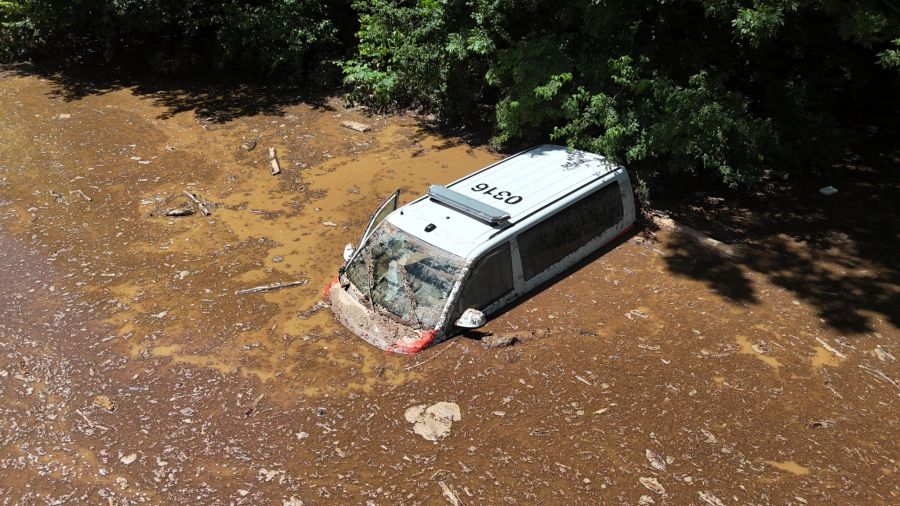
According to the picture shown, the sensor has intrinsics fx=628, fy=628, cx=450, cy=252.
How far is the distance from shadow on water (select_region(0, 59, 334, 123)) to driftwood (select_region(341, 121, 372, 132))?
1288mm

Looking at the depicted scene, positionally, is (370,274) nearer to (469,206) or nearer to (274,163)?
(469,206)

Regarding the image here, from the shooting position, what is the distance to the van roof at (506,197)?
280 inches

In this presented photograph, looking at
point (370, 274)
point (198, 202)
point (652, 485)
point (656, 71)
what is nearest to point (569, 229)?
point (370, 274)

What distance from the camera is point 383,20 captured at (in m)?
13.9

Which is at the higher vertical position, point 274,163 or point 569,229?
point 274,163

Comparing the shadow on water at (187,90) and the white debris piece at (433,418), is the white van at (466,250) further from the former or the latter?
the shadow on water at (187,90)

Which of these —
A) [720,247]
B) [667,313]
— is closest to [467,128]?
[720,247]

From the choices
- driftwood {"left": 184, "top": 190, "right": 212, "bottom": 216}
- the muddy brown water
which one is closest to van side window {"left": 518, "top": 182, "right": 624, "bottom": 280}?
the muddy brown water

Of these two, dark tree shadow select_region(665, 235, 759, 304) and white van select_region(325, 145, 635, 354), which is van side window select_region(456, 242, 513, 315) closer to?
white van select_region(325, 145, 635, 354)

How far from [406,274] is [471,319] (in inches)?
36.8

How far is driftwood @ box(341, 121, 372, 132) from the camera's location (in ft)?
44.1

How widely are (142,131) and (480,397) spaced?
10539mm

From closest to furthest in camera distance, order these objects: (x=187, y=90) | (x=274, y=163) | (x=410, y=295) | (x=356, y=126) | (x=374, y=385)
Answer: (x=374, y=385)
(x=410, y=295)
(x=274, y=163)
(x=356, y=126)
(x=187, y=90)

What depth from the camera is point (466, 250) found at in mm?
6891
